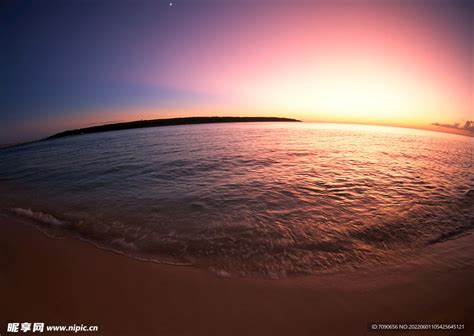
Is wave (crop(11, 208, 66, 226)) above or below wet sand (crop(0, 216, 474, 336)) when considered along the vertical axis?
above

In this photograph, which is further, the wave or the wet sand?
the wave

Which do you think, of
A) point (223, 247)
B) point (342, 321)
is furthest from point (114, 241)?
point (342, 321)

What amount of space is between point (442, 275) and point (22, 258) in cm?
881

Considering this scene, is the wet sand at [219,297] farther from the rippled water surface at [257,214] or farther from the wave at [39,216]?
the wave at [39,216]

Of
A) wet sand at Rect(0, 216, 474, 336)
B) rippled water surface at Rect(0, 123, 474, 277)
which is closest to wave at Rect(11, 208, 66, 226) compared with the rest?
rippled water surface at Rect(0, 123, 474, 277)

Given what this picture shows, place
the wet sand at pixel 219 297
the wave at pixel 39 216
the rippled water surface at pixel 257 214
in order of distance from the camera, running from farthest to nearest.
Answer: the wave at pixel 39 216, the rippled water surface at pixel 257 214, the wet sand at pixel 219 297

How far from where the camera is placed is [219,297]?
10.2ft

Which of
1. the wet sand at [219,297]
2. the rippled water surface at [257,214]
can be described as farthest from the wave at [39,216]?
the wet sand at [219,297]

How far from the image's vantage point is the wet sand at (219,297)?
107 inches

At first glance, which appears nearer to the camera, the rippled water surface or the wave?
the rippled water surface

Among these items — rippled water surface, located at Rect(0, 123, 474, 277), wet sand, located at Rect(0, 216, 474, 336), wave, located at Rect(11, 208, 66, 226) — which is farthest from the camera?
wave, located at Rect(11, 208, 66, 226)

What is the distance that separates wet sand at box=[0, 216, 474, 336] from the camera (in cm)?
272

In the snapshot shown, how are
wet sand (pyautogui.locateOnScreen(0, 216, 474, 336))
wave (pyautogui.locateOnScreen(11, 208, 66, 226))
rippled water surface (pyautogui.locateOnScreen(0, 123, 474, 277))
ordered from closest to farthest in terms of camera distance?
wet sand (pyautogui.locateOnScreen(0, 216, 474, 336))
rippled water surface (pyautogui.locateOnScreen(0, 123, 474, 277))
wave (pyautogui.locateOnScreen(11, 208, 66, 226))

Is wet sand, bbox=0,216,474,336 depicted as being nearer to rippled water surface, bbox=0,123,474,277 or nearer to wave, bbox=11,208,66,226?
rippled water surface, bbox=0,123,474,277
